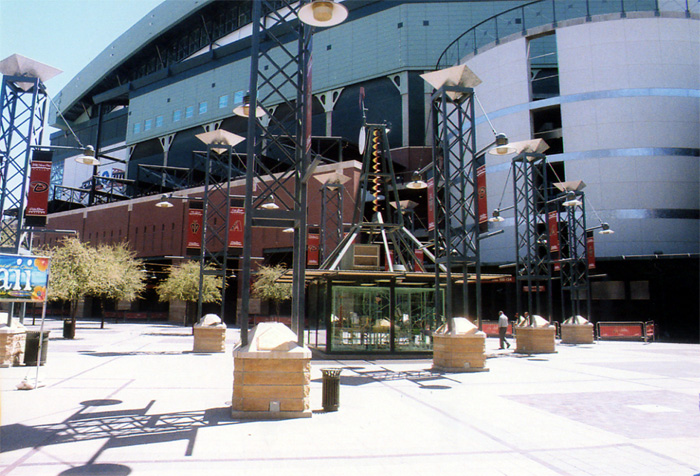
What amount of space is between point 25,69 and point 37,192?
159 inches

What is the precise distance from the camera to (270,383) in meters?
8.88

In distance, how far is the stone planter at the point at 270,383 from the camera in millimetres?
8797

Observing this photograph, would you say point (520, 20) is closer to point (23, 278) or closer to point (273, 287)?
→ point (273, 287)

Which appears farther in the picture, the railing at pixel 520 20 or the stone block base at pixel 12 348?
the railing at pixel 520 20

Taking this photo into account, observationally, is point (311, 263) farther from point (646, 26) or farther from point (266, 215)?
point (646, 26)

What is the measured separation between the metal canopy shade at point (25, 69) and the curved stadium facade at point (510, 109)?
28.6m

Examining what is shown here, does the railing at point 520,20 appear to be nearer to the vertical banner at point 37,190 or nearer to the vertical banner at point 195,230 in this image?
the vertical banner at point 195,230

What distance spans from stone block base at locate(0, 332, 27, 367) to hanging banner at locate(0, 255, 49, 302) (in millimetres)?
4849

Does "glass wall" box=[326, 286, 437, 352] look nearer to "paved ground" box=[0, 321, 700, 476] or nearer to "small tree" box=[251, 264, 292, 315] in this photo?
"paved ground" box=[0, 321, 700, 476]

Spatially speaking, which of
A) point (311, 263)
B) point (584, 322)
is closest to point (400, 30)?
point (311, 263)

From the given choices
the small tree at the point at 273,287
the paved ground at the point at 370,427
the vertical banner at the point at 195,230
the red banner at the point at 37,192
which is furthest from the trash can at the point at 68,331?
the small tree at the point at 273,287

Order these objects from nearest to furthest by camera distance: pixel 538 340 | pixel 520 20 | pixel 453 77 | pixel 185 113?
pixel 453 77 < pixel 538 340 < pixel 520 20 < pixel 185 113

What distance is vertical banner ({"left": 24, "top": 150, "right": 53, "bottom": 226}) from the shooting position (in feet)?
52.9

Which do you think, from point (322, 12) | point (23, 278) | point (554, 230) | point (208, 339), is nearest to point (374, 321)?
point (208, 339)
